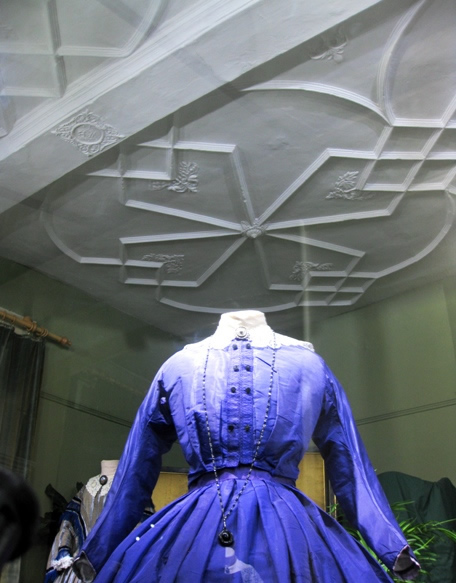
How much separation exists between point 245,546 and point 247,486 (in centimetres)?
13

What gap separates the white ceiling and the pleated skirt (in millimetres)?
1517

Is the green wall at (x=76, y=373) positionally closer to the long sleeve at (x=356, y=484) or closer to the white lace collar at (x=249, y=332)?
the white lace collar at (x=249, y=332)

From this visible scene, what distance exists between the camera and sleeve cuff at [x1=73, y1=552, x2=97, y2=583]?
131cm

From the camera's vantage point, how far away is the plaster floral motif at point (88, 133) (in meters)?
3.24

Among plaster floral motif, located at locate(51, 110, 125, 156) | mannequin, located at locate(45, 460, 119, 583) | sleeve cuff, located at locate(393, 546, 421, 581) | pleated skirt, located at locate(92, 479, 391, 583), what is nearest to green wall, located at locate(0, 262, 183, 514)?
mannequin, located at locate(45, 460, 119, 583)

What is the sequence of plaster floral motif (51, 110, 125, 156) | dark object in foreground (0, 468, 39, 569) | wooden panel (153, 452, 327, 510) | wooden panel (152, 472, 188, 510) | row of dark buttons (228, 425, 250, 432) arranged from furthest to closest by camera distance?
plaster floral motif (51, 110, 125, 156)
wooden panel (152, 472, 188, 510)
wooden panel (153, 452, 327, 510)
row of dark buttons (228, 425, 250, 432)
dark object in foreground (0, 468, 39, 569)

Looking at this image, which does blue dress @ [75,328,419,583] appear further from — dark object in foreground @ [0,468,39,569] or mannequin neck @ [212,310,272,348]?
dark object in foreground @ [0,468,39,569]

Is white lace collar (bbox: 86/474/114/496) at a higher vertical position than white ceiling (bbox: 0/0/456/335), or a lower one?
lower

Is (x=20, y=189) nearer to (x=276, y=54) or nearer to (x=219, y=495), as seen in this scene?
(x=276, y=54)

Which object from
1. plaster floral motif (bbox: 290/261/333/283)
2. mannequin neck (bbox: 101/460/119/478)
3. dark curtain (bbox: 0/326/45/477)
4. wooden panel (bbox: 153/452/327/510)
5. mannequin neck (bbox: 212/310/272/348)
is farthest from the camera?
plaster floral motif (bbox: 290/261/333/283)

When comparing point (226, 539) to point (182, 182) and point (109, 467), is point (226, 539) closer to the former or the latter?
point (109, 467)

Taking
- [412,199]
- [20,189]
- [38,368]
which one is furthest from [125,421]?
[412,199]

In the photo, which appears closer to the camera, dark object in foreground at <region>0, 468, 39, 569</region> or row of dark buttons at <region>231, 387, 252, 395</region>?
dark object in foreground at <region>0, 468, 39, 569</region>

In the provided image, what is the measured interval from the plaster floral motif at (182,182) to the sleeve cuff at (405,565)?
2682 millimetres
